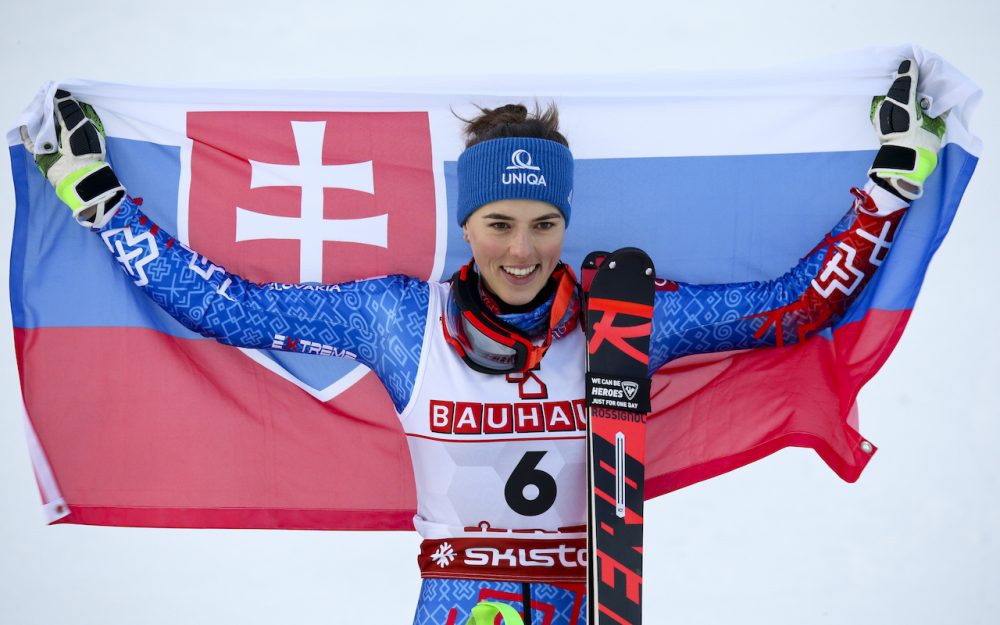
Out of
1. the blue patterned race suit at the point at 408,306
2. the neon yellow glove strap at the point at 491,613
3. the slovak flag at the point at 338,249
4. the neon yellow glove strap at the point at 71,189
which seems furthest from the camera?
the slovak flag at the point at 338,249

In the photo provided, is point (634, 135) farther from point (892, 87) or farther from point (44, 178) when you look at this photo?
point (44, 178)

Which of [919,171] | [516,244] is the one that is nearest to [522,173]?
[516,244]

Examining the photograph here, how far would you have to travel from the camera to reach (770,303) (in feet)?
8.82

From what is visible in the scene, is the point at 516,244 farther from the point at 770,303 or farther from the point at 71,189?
the point at 71,189

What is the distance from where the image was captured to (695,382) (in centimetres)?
292

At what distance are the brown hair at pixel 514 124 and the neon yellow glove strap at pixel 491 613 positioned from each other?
114 cm

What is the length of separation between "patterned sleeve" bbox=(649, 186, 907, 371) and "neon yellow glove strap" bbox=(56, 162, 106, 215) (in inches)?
61.2

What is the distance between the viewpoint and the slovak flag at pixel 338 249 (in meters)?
2.91

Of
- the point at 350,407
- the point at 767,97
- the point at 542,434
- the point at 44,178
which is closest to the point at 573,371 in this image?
the point at 542,434

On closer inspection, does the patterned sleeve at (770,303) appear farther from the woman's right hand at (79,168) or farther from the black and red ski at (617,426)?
the woman's right hand at (79,168)

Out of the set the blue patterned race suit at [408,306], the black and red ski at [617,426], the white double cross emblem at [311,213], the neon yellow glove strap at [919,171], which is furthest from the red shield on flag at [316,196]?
the neon yellow glove strap at [919,171]

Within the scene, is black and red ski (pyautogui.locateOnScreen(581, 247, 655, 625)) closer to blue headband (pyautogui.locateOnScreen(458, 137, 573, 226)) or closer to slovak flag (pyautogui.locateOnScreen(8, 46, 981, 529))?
blue headband (pyautogui.locateOnScreen(458, 137, 573, 226))

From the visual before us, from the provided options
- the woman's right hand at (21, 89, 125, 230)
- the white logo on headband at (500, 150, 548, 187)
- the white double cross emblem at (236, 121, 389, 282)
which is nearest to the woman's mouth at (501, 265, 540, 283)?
the white logo on headband at (500, 150, 548, 187)

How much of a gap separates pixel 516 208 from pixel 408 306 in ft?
1.31
